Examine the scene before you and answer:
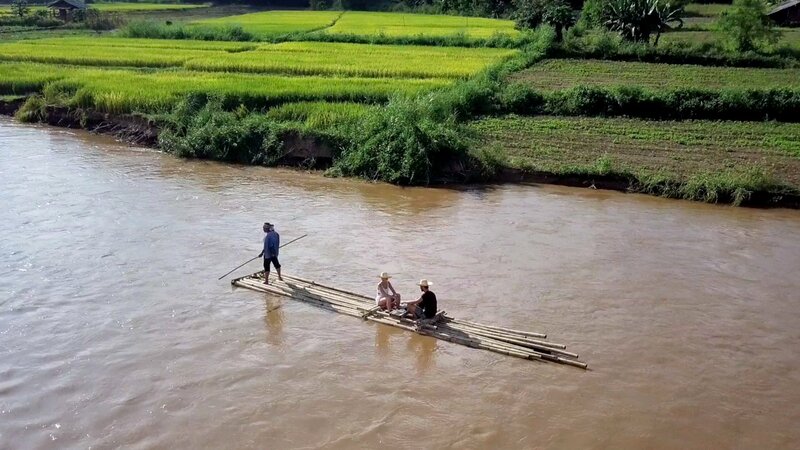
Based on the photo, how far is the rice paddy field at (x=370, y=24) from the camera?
109 ft

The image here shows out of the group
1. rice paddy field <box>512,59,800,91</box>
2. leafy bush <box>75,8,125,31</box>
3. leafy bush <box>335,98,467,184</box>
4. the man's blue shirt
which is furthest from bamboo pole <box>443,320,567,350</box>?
leafy bush <box>75,8,125,31</box>

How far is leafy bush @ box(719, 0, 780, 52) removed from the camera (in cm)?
2656

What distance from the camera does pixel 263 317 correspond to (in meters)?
9.33

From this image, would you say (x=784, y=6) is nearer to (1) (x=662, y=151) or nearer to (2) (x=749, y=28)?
(2) (x=749, y=28)

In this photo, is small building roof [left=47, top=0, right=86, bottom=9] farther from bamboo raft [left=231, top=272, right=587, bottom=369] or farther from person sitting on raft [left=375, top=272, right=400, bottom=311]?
person sitting on raft [left=375, top=272, right=400, bottom=311]

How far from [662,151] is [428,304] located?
9.60m

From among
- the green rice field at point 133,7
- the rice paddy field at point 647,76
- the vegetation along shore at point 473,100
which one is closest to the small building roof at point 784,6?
the vegetation along shore at point 473,100

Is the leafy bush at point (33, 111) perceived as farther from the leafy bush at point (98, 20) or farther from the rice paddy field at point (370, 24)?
the leafy bush at point (98, 20)

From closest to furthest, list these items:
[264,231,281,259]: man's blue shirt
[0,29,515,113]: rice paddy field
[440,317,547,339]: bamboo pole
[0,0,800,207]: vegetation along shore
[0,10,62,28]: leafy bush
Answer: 1. [440,317,547,339]: bamboo pole
2. [264,231,281,259]: man's blue shirt
3. [0,0,800,207]: vegetation along shore
4. [0,29,515,113]: rice paddy field
5. [0,10,62,28]: leafy bush

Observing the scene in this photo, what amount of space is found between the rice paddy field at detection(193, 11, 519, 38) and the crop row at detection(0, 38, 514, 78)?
13.5ft

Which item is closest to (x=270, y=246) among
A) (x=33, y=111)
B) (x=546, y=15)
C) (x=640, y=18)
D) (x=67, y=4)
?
(x=33, y=111)

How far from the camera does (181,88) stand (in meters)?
19.3

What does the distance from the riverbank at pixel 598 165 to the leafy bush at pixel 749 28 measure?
34.2 ft

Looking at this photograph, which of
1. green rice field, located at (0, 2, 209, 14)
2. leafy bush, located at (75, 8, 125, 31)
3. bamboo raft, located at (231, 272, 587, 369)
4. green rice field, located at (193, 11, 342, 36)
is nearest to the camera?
bamboo raft, located at (231, 272, 587, 369)
